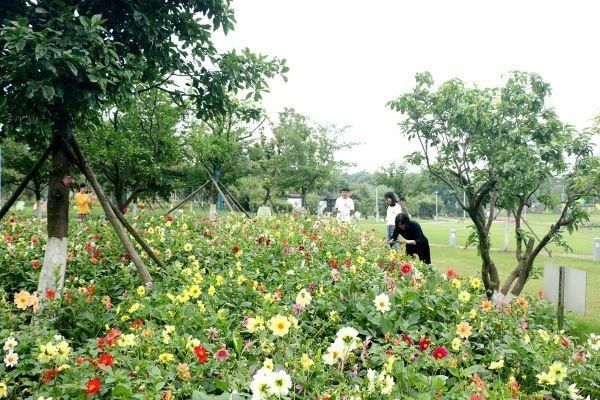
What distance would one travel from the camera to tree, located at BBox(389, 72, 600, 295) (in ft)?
16.0

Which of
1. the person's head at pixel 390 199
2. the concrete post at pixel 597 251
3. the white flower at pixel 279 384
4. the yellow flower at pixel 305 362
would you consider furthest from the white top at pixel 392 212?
the white flower at pixel 279 384

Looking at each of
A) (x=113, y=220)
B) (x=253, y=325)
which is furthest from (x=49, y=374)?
(x=113, y=220)

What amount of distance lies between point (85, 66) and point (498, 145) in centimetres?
436

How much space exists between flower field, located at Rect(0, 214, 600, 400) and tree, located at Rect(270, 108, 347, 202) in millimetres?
23006

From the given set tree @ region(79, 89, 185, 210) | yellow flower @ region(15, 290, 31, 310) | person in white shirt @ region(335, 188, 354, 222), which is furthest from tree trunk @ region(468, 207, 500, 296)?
tree @ region(79, 89, 185, 210)

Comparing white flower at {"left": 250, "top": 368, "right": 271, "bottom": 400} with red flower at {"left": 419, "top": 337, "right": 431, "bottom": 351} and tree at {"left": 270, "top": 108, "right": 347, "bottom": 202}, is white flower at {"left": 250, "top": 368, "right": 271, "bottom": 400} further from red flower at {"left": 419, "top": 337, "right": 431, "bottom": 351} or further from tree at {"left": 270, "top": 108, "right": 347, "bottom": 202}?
tree at {"left": 270, "top": 108, "right": 347, "bottom": 202}

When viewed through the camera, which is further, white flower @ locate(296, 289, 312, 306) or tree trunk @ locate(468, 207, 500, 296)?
tree trunk @ locate(468, 207, 500, 296)

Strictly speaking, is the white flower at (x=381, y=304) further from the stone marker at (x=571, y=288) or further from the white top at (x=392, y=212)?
the white top at (x=392, y=212)

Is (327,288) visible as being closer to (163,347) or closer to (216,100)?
(163,347)

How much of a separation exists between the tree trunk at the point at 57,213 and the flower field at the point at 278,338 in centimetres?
38

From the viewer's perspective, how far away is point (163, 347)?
8.05ft

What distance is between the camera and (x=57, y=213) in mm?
4172

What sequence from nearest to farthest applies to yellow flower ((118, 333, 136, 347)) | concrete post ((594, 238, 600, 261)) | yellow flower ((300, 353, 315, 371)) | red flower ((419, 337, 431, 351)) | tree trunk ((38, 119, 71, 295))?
yellow flower ((300, 353, 315, 371)) → yellow flower ((118, 333, 136, 347)) → red flower ((419, 337, 431, 351)) → tree trunk ((38, 119, 71, 295)) → concrete post ((594, 238, 600, 261))

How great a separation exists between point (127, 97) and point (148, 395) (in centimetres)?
235
